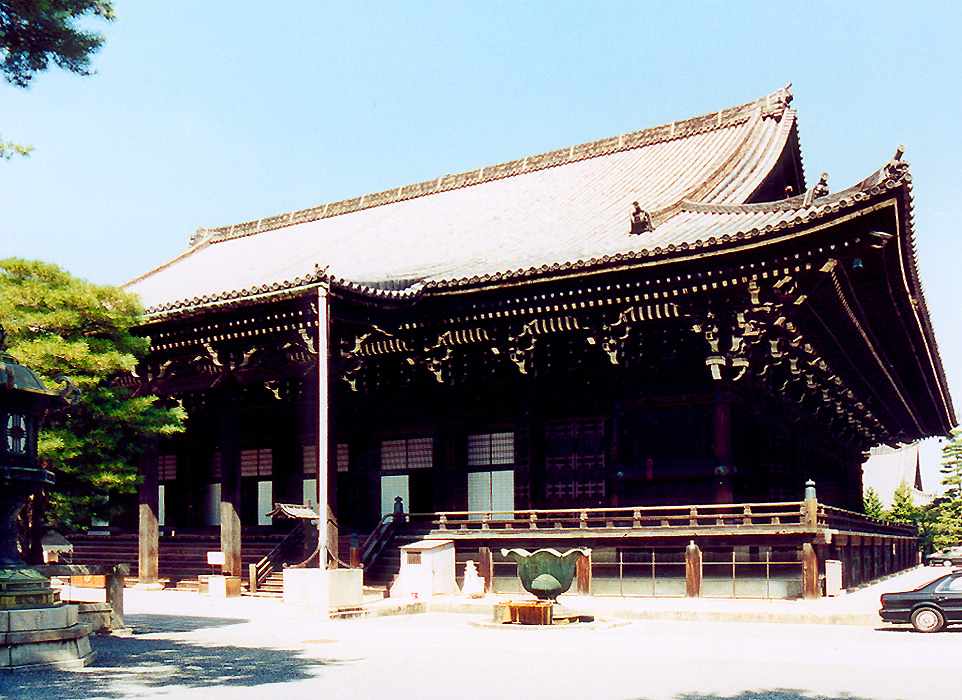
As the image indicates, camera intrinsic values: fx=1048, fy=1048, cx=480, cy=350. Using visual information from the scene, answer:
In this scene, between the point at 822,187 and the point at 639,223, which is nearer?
the point at 822,187

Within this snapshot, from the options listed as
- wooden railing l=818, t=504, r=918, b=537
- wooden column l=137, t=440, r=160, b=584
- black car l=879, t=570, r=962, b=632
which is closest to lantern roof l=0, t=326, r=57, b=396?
wooden column l=137, t=440, r=160, b=584

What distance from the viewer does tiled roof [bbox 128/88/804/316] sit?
23406 mm

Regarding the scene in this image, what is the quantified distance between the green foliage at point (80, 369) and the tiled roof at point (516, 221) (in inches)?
161

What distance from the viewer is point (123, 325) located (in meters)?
18.8

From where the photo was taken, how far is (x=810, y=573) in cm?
1975

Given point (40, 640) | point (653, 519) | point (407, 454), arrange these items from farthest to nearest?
point (407, 454) → point (653, 519) → point (40, 640)

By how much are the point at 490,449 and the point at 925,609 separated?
1174cm

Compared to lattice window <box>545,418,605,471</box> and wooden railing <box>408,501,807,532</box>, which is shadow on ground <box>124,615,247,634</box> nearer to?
wooden railing <box>408,501,807,532</box>

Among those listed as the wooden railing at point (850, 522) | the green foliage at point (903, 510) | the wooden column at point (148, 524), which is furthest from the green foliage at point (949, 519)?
the wooden column at point (148, 524)

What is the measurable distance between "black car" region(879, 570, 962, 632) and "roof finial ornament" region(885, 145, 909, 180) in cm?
737

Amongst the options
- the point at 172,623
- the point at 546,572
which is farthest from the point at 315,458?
the point at 546,572

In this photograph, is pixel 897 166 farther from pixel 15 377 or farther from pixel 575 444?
pixel 15 377

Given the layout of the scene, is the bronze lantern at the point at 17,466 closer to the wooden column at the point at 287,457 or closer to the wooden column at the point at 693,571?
the wooden column at the point at 693,571

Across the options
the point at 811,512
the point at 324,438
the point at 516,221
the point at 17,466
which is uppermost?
the point at 516,221
